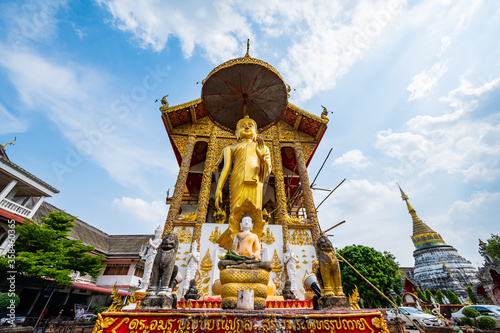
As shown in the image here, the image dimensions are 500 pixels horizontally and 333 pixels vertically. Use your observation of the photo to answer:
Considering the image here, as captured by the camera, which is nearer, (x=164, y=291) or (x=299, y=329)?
(x=299, y=329)

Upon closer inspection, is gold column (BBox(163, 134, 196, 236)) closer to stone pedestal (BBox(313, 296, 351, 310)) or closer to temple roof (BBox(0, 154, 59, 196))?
stone pedestal (BBox(313, 296, 351, 310))

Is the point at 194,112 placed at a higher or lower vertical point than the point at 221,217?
higher

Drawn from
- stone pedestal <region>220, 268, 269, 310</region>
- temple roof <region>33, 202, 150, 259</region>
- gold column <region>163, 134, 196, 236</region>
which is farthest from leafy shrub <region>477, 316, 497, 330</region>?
temple roof <region>33, 202, 150, 259</region>

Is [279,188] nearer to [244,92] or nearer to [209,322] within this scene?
[244,92]

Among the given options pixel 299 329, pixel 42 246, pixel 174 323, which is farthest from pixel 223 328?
pixel 42 246

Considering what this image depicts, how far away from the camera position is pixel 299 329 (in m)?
2.04

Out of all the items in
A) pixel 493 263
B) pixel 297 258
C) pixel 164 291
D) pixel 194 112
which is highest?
pixel 194 112

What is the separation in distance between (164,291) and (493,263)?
72.6 ft

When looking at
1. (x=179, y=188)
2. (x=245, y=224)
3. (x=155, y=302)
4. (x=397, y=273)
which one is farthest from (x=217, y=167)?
(x=397, y=273)

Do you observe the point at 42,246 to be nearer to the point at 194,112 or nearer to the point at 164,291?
the point at 194,112

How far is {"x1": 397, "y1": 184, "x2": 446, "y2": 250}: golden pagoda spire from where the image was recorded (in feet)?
78.2

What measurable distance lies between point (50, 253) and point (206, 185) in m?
6.67

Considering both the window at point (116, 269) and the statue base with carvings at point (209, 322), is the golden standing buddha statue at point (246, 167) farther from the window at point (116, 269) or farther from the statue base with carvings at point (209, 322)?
the window at point (116, 269)

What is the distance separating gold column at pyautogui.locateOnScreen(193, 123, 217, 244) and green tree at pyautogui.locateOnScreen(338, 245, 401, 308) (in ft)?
37.3
